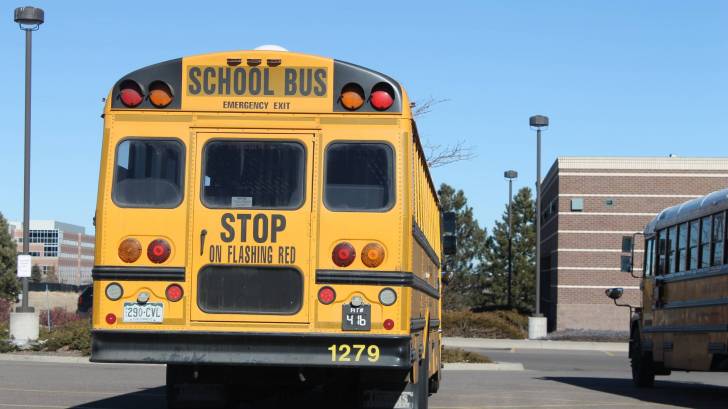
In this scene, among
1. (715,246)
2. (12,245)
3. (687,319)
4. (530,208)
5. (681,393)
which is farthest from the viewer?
(12,245)

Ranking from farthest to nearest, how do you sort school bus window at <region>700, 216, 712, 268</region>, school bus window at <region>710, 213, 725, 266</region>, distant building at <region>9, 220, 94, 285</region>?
1. distant building at <region>9, 220, 94, 285</region>
2. school bus window at <region>700, 216, 712, 268</region>
3. school bus window at <region>710, 213, 725, 266</region>

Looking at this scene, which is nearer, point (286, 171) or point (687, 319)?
point (286, 171)

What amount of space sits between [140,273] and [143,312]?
31 centimetres

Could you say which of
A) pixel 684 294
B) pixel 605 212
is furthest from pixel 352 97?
pixel 605 212

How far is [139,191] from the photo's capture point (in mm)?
10250

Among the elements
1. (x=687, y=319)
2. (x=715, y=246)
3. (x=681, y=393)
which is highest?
(x=715, y=246)

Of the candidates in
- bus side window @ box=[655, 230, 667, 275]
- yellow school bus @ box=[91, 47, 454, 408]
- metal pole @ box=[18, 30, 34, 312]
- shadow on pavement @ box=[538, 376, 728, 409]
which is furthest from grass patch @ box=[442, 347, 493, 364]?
yellow school bus @ box=[91, 47, 454, 408]

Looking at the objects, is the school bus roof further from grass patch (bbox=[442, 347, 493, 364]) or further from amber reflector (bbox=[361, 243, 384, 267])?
grass patch (bbox=[442, 347, 493, 364])

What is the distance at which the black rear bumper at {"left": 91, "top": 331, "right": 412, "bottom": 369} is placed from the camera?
9805mm

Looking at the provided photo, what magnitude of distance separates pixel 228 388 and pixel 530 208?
6420cm

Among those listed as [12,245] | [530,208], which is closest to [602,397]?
[530,208]

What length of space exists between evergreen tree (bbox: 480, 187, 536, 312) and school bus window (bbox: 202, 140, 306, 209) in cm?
6085

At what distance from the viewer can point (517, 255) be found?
72.3 meters

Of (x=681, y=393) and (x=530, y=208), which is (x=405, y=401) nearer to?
(x=681, y=393)
